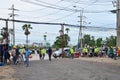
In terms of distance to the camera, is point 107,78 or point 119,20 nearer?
point 107,78

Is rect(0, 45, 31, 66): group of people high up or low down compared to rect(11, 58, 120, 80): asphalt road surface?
up

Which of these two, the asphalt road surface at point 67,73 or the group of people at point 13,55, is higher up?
the group of people at point 13,55

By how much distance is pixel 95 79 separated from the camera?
20.2m

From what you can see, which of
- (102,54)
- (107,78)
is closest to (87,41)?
(102,54)

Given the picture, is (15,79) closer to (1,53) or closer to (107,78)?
(107,78)

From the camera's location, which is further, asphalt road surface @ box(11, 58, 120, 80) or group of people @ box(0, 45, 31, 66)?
group of people @ box(0, 45, 31, 66)

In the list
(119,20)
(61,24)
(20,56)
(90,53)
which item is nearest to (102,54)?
(90,53)

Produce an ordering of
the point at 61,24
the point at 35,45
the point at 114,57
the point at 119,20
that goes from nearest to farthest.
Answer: the point at 119,20 → the point at 114,57 → the point at 61,24 → the point at 35,45

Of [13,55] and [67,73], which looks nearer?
[67,73]

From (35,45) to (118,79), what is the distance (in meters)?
123

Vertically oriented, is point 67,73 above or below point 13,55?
below

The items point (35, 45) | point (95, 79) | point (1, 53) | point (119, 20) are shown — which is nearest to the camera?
point (95, 79)

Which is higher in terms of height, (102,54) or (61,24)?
(61,24)

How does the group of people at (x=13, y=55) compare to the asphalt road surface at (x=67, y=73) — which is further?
the group of people at (x=13, y=55)
